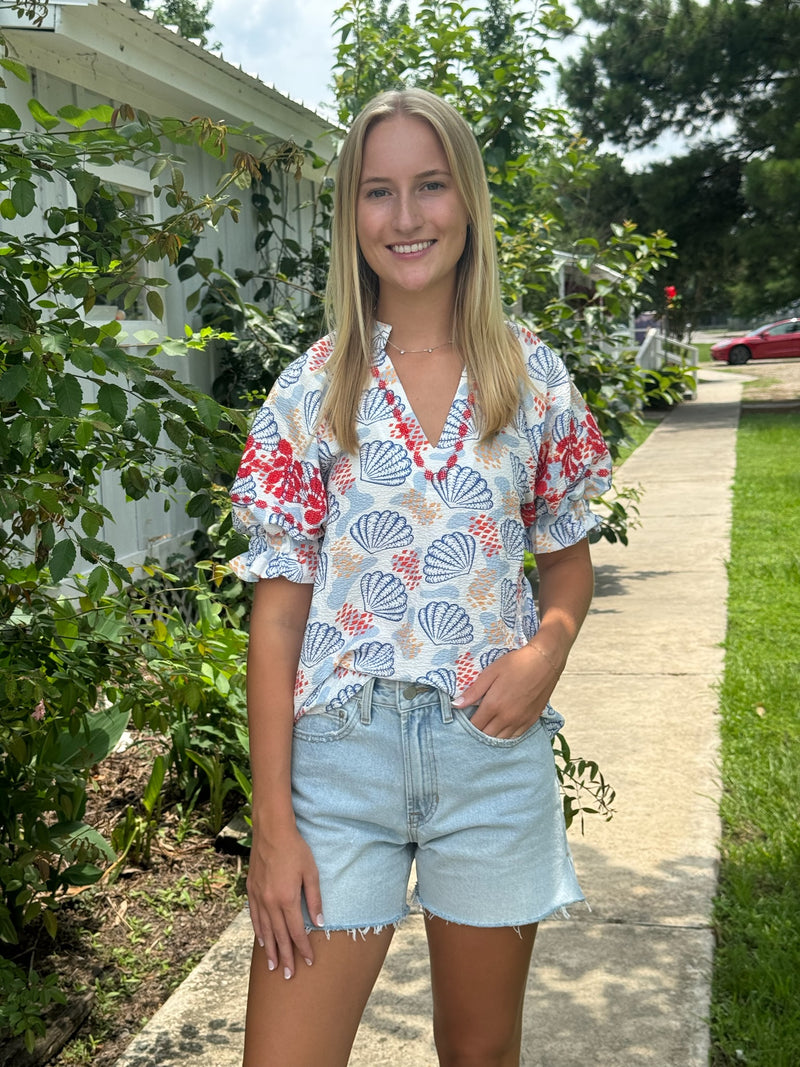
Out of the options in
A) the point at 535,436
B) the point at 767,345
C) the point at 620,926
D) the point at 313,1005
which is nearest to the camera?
the point at 313,1005

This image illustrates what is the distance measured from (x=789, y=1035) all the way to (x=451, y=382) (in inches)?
73.2

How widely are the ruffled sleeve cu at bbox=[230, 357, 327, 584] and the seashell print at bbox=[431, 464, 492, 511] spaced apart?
19 centimetres

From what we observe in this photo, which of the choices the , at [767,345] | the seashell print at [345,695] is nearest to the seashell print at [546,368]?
the seashell print at [345,695]

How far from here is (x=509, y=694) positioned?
5.93 feet

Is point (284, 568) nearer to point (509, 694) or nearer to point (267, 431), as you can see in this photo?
point (267, 431)

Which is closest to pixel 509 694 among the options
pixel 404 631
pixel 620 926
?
pixel 404 631

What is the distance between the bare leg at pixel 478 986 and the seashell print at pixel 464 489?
2.06 feet

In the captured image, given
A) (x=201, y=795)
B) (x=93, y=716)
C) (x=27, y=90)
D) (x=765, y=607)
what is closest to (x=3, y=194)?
(x=27, y=90)

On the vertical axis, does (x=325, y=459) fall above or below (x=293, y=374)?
below

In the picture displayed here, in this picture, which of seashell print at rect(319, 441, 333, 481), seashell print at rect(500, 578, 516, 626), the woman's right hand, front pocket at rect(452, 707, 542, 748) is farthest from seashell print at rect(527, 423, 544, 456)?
the woman's right hand

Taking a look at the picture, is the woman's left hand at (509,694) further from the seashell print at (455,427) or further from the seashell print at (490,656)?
the seashell print at (455,427)

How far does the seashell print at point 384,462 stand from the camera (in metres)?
1.84

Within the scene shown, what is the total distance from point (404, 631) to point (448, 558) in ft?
0.41

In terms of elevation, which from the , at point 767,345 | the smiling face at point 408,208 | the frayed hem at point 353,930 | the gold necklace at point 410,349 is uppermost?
the , at point 767,345
